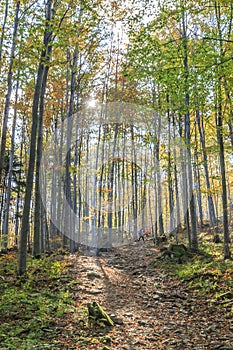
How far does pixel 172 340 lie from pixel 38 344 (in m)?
2.40

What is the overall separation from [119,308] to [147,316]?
75 cm

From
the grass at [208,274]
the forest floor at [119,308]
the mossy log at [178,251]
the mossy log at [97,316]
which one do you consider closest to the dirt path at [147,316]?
the forest floor at [119,308]

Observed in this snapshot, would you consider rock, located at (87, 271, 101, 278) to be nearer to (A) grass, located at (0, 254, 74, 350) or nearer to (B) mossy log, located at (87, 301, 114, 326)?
(A) grass, located at (0, 254, 74, 350)

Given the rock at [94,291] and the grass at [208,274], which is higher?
the grass at [208,274]

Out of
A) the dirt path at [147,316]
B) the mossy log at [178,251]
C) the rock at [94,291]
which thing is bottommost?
the dirt path at [147,316]

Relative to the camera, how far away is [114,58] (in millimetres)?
20500

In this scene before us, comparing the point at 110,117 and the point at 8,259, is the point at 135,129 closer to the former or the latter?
the point at 110,117

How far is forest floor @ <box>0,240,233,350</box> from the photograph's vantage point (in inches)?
192

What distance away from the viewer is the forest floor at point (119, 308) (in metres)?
4.87

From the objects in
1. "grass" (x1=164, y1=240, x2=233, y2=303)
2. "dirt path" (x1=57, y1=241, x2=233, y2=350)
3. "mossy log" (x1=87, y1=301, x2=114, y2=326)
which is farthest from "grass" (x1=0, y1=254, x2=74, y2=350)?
"grass" (x1=164, y1=240, x2=233, y2=303)

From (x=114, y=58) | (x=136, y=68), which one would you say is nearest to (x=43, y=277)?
(x=136, y=68)

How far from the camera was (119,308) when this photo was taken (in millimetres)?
6754

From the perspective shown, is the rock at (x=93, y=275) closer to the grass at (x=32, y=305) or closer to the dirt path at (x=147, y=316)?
the dirt path at (x=147, y=316)

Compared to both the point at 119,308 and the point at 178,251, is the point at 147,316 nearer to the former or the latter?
the point at 119,308
